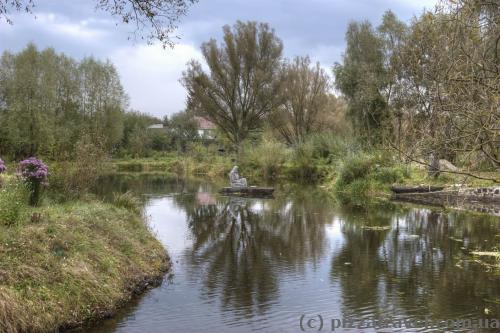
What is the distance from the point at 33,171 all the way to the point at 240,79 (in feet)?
118

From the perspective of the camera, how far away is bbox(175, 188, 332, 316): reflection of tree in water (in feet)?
28.1

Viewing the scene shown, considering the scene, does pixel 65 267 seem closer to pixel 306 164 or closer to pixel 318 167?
pixel 318 167

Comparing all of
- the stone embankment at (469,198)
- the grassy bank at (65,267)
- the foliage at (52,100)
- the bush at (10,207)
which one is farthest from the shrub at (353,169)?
the bush at (10,207)

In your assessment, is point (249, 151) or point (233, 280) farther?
point (249, 151)

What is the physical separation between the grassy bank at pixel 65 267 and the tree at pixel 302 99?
37597 mm

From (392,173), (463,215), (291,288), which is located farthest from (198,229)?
(392,173)

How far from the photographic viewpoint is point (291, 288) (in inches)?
346

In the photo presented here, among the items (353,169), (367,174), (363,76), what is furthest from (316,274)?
(363,76)

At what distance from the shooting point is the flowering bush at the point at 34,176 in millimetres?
10820

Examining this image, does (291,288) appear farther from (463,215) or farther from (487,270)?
(463,215)

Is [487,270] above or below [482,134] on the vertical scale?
below

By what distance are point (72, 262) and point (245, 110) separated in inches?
1560

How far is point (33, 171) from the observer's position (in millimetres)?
11133

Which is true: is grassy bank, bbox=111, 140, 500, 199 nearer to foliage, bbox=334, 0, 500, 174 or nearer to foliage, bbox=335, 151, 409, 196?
foliage, bbox=335, 151, 409, 196
